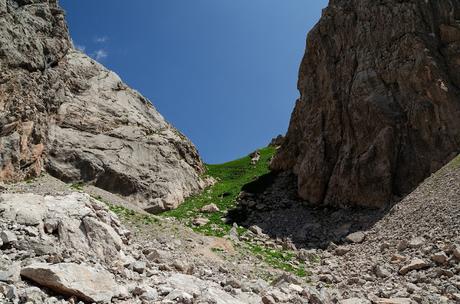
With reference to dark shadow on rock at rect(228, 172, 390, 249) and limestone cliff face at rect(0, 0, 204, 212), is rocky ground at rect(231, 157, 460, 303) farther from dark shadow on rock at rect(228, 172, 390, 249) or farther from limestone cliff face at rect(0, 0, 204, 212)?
limestone cliff face at rect(0, 0, 204, 212)

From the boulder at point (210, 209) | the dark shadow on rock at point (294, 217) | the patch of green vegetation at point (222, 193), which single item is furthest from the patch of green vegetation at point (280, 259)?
the boulder at point (210, 209)

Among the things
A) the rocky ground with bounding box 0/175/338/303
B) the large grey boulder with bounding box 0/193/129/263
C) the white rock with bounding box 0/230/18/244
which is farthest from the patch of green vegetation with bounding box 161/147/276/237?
the white rock with bounding box 0/230/18/244

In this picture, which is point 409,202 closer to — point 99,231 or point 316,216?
point 316,216

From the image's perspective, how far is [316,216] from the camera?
36844 mm

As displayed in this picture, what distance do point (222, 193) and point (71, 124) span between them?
18190 mm

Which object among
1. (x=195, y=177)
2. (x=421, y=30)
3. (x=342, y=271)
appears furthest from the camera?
(x=195, y=177)

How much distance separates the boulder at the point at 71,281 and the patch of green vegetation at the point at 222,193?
714 inches

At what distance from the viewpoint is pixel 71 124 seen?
38.9 m

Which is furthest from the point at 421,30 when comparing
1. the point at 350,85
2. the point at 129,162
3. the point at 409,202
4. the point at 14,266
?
the point at 14,266

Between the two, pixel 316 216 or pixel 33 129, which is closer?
pixel 33 129

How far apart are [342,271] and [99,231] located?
14614mm

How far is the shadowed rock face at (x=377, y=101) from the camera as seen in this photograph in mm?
36125

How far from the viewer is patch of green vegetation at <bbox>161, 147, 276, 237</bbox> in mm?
33681

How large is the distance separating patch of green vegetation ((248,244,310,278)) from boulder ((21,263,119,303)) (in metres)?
13.9
